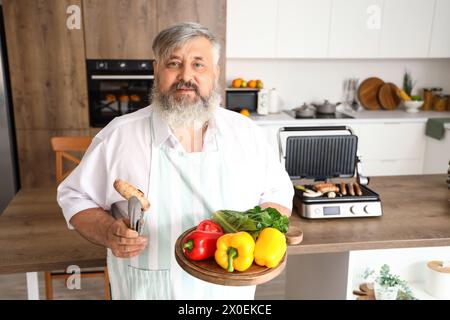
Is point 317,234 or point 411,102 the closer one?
point 317,234

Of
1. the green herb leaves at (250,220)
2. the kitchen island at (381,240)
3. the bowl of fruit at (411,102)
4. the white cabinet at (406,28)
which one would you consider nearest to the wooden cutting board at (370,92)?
the bowl of fruit at (411,102)

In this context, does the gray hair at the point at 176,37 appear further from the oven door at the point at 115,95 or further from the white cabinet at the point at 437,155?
the white cabinet at the point at 437,155

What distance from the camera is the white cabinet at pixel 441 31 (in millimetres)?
4098

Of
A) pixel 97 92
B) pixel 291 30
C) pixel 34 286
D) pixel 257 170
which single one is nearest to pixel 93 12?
pixel 97 92

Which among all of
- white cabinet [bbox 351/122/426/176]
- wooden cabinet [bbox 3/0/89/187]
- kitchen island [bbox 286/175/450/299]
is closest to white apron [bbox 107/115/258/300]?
kitchen island [bbox 286/175/450/299]

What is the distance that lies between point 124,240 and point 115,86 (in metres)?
2.58

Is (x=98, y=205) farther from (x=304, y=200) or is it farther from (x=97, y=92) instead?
(x=97, y=92)

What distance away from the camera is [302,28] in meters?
3.92

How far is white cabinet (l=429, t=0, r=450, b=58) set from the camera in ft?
13.4

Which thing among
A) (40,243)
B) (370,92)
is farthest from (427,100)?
(40,243)

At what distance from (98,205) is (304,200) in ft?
2.57

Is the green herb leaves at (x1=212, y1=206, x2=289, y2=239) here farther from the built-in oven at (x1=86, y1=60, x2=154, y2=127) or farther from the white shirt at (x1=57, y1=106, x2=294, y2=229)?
the built-in oven at (x1=86, y1=60, x2=154, y2=127)

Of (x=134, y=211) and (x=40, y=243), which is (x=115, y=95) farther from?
(x=134, y=211)

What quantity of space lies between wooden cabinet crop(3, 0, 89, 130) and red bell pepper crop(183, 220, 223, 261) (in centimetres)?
255
